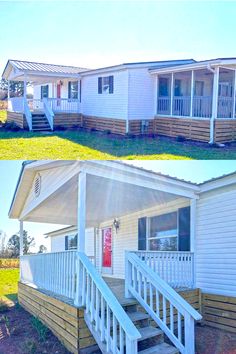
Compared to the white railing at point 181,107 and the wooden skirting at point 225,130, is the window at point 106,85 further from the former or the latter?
the wooden skirting at point 225,130

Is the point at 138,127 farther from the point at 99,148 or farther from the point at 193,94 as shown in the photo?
the point at 99,148

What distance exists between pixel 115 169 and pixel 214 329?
3.27 m

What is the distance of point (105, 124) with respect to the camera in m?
13.8

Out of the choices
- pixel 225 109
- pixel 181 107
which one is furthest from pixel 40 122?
pixel 225 109

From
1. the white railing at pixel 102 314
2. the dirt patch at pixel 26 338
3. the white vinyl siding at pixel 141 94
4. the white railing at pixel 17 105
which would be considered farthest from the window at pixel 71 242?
the white railing at pixel 102 314

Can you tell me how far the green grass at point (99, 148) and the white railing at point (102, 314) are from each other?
10.7ft

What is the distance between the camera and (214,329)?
21.1ft

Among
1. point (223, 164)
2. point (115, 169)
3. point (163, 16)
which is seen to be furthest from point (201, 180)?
point (163, 16)

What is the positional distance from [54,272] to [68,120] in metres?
8.67

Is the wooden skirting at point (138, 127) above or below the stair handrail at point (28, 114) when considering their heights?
below

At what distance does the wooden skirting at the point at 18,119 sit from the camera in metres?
12.8

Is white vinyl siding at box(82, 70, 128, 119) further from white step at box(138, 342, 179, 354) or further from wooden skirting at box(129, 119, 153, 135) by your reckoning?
white step at box(138, 342, 179, 354)

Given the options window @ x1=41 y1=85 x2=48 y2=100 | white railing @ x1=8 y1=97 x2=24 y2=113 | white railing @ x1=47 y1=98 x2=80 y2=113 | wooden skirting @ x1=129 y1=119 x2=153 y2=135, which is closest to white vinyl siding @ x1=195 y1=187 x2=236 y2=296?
wooden skirting @ x1=129 y1=119 x2=153 y2=135

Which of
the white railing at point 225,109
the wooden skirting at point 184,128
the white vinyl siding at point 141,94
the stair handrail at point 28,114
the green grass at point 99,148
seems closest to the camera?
the green grass at point 99,148
